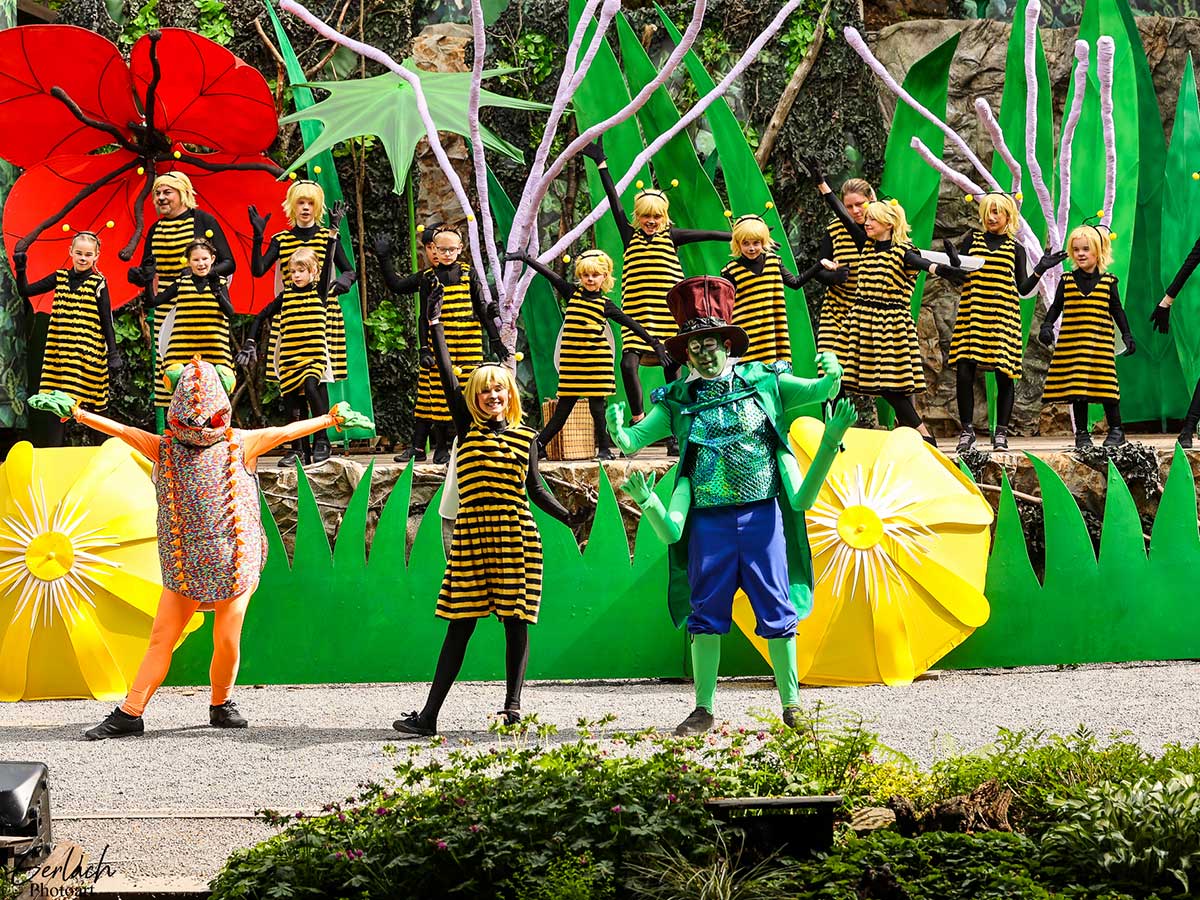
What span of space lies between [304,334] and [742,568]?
376 cm

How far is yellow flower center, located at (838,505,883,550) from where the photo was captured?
6648 mm

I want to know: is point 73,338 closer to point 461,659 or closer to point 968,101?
point 461,659

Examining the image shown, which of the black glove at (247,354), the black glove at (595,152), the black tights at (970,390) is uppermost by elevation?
the black glove at (595,152)

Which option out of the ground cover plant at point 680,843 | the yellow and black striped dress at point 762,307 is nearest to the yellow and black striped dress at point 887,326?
the yellow and black striped dress at point 762,307

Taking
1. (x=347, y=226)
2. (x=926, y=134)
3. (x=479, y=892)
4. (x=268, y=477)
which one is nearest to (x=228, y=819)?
(x=479, y=892)

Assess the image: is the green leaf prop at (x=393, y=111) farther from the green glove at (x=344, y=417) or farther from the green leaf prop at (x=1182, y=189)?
the green leaf prop at (x=1182, y=189)

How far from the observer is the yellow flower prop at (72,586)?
21.9 ft

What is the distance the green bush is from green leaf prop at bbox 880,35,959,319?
19.1ft

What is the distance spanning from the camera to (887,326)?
828 centimetres

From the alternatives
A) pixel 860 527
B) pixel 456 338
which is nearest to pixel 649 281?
→ pixel 456 338

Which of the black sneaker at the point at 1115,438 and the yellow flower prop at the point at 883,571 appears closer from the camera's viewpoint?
the yellow flower prop at the point at 883,571

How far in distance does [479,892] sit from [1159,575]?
495 centimetres

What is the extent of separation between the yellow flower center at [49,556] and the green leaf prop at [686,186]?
13.7ft

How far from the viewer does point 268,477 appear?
27.0 ft
